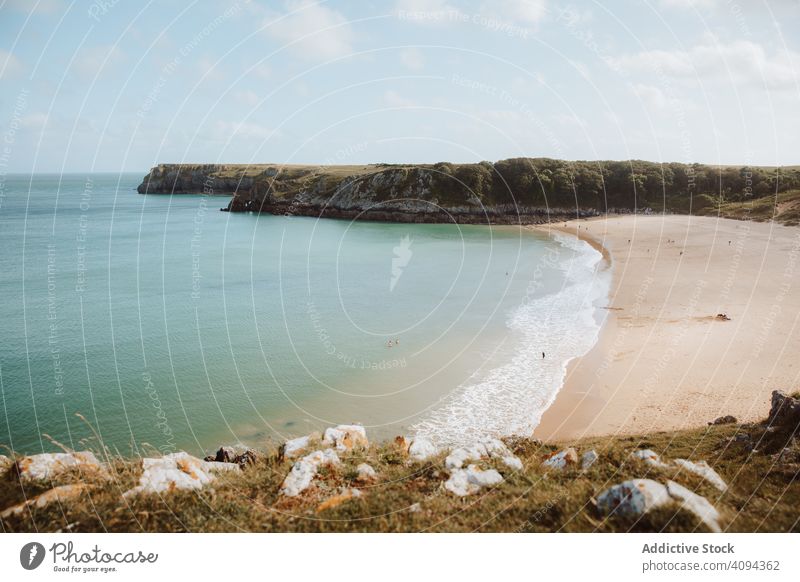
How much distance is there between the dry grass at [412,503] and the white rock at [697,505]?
6.6 inches

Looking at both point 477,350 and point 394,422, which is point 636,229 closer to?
point 477,350

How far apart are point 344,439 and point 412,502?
3621 millimetres

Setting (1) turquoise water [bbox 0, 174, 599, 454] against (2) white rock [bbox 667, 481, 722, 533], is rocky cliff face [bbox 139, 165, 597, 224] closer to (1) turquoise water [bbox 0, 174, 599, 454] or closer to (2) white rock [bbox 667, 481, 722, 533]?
(1) turquoise water [bbox 0, 174, 599, 454]

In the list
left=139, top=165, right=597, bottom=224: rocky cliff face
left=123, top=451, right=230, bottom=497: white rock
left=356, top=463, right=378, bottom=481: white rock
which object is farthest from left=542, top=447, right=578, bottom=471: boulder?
→ left=139, top=165, right=597, bottom=224: rocky cliff face

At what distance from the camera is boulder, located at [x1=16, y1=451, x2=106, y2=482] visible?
771 cm

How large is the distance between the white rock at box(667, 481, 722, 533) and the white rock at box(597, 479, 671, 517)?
0.49ft

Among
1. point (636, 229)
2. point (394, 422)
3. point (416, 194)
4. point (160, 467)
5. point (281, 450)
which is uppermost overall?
point (416, 194)

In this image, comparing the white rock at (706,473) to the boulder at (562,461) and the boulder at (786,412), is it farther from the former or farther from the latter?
the boulder at (786,412)

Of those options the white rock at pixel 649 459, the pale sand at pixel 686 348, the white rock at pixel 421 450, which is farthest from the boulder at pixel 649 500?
the pale sand at pixel 686 348

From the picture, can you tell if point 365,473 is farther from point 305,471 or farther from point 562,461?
point 562,461

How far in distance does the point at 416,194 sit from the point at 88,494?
97.7m

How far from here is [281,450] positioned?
33.3 ft

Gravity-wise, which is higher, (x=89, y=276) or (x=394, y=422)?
(x=89, y=276)

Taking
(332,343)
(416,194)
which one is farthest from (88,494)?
(416,194)
